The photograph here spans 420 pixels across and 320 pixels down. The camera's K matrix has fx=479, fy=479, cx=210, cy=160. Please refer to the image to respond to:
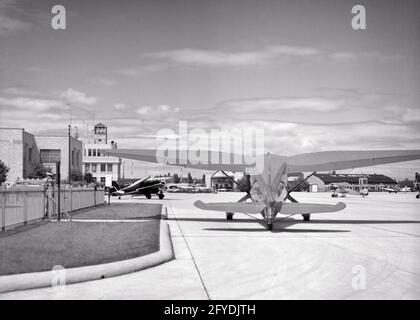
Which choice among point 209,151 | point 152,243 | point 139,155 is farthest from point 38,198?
point 152,243

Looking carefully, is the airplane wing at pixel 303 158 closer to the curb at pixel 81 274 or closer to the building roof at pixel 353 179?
the curb at pixel 81 274

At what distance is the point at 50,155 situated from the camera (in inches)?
4446

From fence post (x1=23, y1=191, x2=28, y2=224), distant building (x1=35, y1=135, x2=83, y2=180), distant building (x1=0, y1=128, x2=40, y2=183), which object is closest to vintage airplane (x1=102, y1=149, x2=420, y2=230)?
fence post (x1=23, y1=191, x2=28, y2=224)

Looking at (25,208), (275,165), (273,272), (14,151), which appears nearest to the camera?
(273,272)

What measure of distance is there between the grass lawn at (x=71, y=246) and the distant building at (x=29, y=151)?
7581 cm

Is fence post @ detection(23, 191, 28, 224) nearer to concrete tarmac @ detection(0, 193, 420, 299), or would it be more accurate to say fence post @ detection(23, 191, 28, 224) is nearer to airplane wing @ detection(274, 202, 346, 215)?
concrete tarmac @ detection(0, 193, 420, 299)

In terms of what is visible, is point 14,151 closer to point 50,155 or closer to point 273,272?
point 50,155

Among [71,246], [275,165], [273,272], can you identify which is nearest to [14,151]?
[275,165]

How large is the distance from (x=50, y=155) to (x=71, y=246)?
107 metres

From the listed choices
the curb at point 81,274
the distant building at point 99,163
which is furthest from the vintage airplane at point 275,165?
the distant building at point 99,163

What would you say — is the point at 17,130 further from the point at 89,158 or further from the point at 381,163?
the point at 381,163

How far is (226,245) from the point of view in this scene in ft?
41.7

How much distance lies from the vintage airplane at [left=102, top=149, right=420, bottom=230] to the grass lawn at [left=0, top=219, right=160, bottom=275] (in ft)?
12.4
